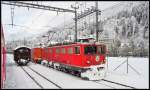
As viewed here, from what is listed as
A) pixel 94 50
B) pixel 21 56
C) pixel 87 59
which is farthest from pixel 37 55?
pixel 87 59

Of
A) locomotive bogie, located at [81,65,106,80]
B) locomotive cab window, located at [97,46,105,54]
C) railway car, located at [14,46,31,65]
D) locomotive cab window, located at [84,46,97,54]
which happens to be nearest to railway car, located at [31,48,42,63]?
railway car, located at [14,46,31,65]

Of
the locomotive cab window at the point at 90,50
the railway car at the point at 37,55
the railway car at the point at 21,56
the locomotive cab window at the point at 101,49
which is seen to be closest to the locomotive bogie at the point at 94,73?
the locomotive cab window at the point at 90,50

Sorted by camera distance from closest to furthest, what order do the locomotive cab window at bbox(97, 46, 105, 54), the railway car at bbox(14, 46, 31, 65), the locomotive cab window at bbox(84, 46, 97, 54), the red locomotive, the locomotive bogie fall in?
1. the locomotive bogie
2. the red locomotive
3. the locomotive cab window at bbox(84, 46, 97, 54)
4. the locomotive cab window at bbox(97, 46, 105, 54)
5. the railway car at bbox(14, 46, 31, 65)

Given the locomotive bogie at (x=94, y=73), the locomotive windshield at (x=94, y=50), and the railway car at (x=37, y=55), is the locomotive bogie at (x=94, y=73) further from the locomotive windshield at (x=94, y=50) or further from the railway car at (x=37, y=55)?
the railway car at (x=37, y=55)

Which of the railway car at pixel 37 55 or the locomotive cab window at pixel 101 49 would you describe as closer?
the locomotive cab window at pixel 101 49

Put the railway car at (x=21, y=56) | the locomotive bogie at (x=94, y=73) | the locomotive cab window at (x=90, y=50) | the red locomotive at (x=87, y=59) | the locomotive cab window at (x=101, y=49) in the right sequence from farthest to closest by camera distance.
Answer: the railway car at (x=21, y=56) → the locomotive cab window at (x=101, y=49) → the locomotive cab window at (x=90, y=50) → the red locomotive at (x=87, y=59) → the locomotive bogie at (x=94, y=73)

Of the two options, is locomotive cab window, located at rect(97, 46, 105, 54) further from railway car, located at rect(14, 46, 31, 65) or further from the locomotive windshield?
railway car, located at rect(14, 46, 31, 65)

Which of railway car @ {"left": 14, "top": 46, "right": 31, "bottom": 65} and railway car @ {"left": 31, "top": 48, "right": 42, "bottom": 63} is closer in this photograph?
railway car @ {"left": 14, "top": 46, "right": 31, "bottom": 65}

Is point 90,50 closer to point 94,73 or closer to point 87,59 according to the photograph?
point 87,59

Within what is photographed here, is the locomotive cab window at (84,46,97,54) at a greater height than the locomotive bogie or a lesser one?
greater

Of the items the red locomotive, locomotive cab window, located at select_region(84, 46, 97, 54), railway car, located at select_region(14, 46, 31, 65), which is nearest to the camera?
the red locomotive

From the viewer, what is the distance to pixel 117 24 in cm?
11694

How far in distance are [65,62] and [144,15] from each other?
85621mm

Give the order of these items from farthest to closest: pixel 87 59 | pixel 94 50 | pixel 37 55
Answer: pixel 37 55 < pixel 94 50 < pixel 87 59
